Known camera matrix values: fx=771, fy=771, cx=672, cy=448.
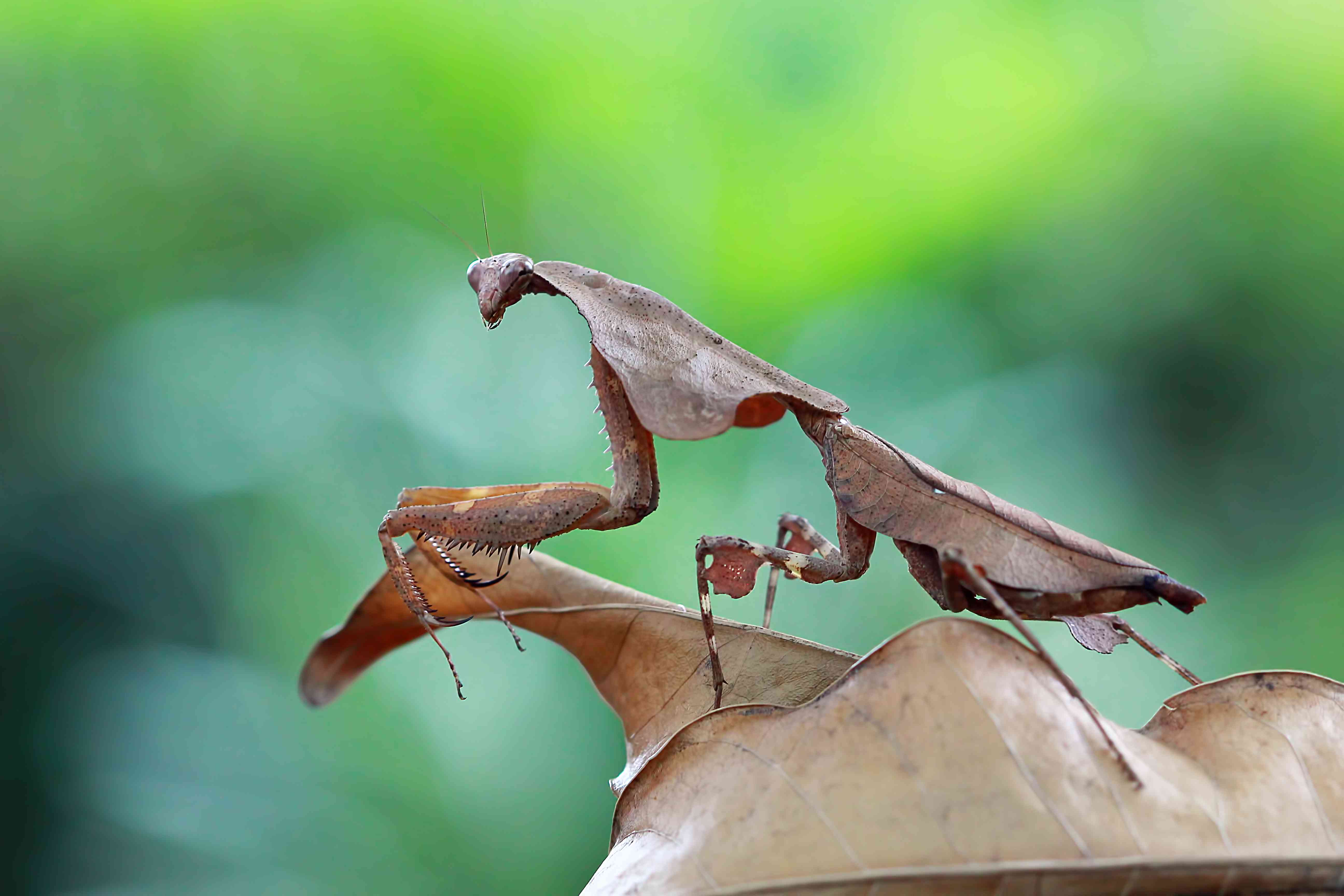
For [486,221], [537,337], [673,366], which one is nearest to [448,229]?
[486,221]

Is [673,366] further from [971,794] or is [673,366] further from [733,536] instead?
[971,794]

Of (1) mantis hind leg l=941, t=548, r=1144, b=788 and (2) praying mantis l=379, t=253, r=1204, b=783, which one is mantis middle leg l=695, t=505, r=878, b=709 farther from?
(1) mantis hind leg l=941, t=548, r=1144, b=788

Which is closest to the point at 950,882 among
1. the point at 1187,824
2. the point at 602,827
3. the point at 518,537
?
the point at 1187,824

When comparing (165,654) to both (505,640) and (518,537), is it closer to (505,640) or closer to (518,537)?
(505,640)

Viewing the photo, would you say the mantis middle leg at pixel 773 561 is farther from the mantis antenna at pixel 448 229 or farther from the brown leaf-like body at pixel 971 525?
the mantis antenna at pixel 448 229

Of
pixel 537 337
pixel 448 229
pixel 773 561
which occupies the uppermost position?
pixel 448 229

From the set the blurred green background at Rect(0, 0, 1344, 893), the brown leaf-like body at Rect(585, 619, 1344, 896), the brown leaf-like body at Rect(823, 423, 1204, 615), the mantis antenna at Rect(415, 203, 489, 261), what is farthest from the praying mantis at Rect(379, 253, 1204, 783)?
the blurred green background at Rect(0, 0, 1344, 893)
